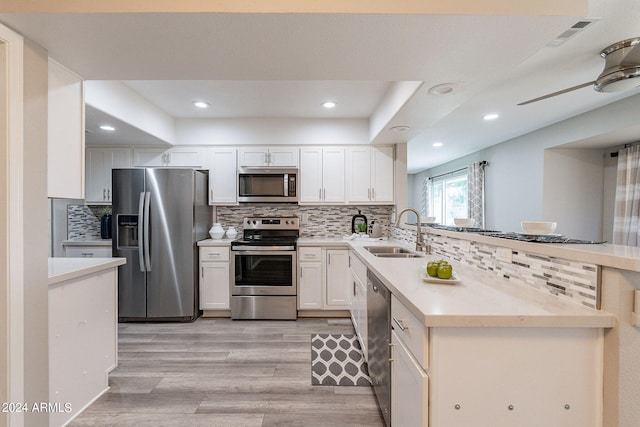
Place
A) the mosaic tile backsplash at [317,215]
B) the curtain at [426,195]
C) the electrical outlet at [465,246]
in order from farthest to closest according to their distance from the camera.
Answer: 1. the curtain at [426,195]
2. the mosaic tile backsplash at [317,215]
3. the electrical outlet at [465,246]

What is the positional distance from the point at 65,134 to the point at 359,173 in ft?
9.65

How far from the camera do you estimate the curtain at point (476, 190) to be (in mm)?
5336

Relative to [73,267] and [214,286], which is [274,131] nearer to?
[214,286]

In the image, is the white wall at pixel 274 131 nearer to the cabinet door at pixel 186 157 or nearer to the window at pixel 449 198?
the cabinet door at pixel 186 157

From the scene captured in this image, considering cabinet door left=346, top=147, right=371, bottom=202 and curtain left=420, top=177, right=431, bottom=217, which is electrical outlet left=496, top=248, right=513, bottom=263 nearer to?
cabinet door left=346, top=147, right=371, bottom=202

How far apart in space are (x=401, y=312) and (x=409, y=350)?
6.6 inches

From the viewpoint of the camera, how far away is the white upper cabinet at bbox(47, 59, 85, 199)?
1497 mm

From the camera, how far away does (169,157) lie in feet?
12.1

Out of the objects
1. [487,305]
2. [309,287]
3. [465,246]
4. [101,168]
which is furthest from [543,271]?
[101,168]

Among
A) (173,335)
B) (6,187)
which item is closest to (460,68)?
(6,187)

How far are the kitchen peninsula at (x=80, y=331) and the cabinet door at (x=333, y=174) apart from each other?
2403 millimetres

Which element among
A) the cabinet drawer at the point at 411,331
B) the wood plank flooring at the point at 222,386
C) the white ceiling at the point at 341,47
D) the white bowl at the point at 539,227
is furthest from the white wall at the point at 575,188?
the cabinet drawer at the point at 411,331

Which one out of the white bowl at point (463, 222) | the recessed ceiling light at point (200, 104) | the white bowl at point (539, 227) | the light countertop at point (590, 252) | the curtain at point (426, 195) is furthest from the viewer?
the curtain at point (426, 195)

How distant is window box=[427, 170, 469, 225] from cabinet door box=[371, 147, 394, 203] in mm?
3204
